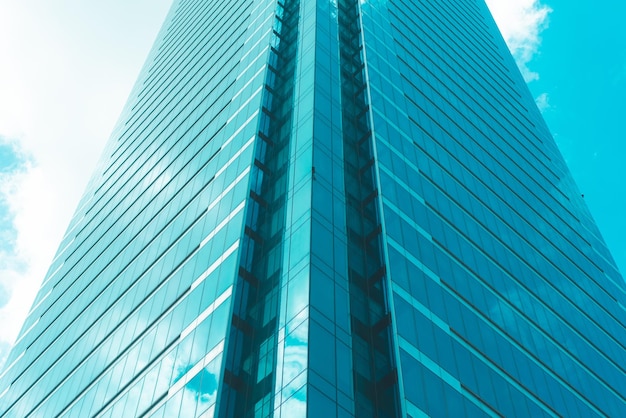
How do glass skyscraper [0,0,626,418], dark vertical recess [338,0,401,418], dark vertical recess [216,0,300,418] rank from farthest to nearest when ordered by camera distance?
glass skyscraper [0,0,626,418] < dark vertical recess [216,0,300,418] < dark vertical recess [338,0,401,418]

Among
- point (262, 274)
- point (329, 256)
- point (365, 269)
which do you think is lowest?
point (329, 256)

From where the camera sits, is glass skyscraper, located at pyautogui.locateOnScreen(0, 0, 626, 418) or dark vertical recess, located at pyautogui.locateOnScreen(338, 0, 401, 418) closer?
dark vertical recess, located at pyautogui.locateOnScreen(338, 0, 401, 418)

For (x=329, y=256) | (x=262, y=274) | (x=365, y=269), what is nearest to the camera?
(x=329, y=256)

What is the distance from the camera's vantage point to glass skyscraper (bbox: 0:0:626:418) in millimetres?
32219

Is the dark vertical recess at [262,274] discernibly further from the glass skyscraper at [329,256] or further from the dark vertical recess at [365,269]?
the dark vertical recess at [365,269]

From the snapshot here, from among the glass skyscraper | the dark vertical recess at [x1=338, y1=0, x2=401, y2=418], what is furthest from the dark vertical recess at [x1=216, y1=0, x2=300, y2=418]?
the dark vertical recess at [x1=338, y1=0, x2=401, y2=418]

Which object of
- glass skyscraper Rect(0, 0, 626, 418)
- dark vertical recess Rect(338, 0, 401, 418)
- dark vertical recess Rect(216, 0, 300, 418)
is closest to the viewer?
dark vertical recess Rect(338, 0, 401, 418)

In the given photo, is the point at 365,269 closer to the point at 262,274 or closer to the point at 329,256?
the point at 329,256

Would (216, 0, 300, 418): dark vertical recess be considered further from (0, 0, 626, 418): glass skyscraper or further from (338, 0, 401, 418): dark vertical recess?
(338, 0, 401, 418): dark vertical recess

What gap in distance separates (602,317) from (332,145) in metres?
31.0

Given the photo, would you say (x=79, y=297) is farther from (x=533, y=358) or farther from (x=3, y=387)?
(x=533, y=358)

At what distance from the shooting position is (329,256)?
3441 cm

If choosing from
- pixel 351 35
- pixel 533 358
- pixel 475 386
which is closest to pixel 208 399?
pixel 475 386

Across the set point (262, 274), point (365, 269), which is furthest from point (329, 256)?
point (262, 274)
